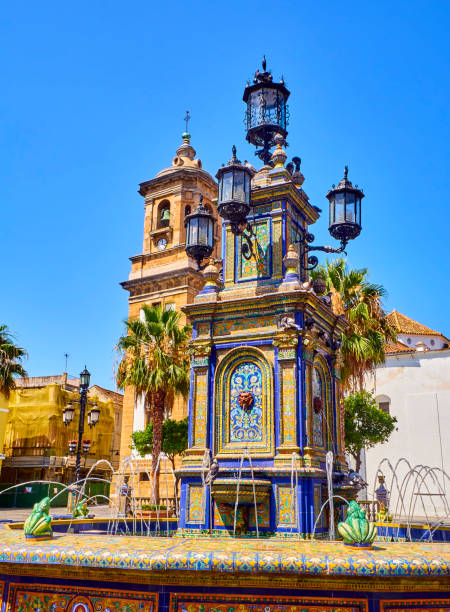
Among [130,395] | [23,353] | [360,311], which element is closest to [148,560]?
[360,311]

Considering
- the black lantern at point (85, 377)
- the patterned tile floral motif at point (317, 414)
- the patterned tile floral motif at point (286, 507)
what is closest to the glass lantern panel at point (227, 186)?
the patterned tile floral motif at point (317, 414)

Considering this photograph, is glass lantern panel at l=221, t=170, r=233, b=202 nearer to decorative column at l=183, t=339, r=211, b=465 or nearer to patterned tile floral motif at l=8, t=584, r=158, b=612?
decorative column at l=183, t=339, r=211, b=465

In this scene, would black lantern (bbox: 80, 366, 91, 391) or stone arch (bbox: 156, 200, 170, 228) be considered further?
stone arch (bbox: 156, 200, 170, 228)

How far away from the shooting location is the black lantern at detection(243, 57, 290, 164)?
12578 millimetres

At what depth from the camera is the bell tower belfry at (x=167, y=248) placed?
35.3 meters

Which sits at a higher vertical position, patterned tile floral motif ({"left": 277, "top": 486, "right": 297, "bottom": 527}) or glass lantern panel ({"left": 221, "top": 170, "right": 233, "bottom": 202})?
glass lantern panel ({"left": 221, "top": 170, "right": 233, "bottom": 202})

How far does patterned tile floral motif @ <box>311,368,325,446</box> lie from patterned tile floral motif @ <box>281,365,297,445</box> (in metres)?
0.58

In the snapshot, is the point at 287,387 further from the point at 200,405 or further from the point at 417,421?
the point at 417,421

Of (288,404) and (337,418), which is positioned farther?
(337,418)

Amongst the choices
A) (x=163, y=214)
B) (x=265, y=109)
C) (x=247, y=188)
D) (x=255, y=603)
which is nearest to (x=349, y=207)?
(x=247, y=188)

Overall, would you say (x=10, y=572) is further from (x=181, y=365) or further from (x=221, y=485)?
(x=181, y=365)

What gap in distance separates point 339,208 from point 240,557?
7.26m

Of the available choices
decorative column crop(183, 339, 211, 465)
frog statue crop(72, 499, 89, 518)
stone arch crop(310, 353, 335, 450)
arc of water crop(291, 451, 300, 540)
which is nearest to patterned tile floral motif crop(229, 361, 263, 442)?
decorative column crop(183, 339, 211, 465)

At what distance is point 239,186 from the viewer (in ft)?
32.2
